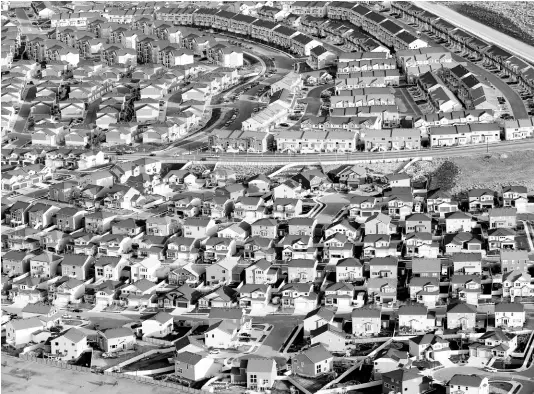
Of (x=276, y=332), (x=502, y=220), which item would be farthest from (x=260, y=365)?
(x=502, y=220)

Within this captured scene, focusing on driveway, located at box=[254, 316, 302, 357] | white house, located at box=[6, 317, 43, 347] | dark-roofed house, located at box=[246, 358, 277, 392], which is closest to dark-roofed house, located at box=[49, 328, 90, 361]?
white house, located at box=[6, 317, 43, 347]

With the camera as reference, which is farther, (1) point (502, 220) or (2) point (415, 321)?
(1) point (502, 220)

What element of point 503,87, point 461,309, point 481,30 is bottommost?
point 461,309

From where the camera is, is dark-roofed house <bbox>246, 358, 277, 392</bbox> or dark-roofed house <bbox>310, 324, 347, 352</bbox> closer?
dark-roofed house <bbox>246, 358, 277, 392</bbox>

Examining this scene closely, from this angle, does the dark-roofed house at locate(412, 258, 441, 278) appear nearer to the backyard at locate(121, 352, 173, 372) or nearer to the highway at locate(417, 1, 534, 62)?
the backyard at locate(121, 352, 173, 372)

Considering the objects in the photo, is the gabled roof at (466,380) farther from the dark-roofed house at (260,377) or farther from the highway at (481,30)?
the highway at (481,30)

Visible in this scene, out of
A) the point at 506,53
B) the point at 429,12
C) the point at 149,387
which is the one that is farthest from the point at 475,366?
the point at 429,12

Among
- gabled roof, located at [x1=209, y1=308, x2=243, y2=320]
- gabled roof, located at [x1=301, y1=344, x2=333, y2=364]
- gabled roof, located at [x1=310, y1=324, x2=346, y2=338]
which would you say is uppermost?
gabled roof, located at [x1=209, y1=308, x2=243, y2=320]

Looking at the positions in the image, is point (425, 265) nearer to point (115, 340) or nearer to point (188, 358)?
point (188, 358)

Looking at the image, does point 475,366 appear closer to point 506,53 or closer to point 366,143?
point 366,143
